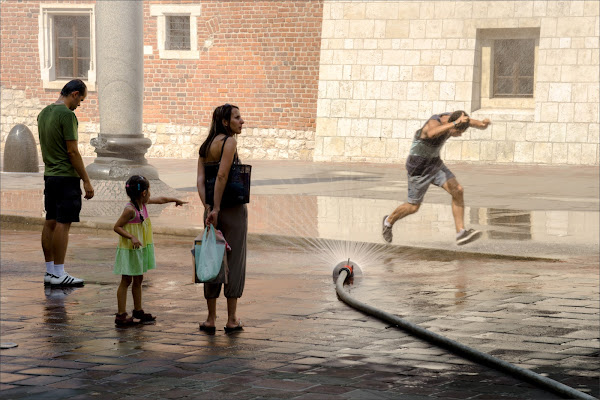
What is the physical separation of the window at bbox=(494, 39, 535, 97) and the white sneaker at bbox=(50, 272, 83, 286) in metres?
16.5

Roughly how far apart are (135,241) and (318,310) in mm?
1304

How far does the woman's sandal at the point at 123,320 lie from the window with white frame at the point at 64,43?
71.0 ft

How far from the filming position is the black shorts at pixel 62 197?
8.61m

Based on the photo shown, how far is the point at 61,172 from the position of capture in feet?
28.2

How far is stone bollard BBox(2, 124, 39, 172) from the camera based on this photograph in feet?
66.7

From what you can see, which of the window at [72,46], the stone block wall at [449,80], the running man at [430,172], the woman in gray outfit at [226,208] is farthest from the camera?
the window at [72,46]

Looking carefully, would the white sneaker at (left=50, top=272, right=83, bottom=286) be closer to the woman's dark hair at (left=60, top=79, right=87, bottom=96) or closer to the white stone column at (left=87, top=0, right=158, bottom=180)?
the woman's dark hair at (left=60, top=79, right=87, bottom=96)

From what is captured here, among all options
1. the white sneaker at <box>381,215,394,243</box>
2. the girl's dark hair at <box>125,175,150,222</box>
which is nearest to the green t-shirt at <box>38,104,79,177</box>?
the girl's dark hair at <box>125,175,150,222</box>

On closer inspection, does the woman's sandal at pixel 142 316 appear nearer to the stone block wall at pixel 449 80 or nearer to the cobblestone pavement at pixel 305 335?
the cobblestone pavement at pixel 305 335

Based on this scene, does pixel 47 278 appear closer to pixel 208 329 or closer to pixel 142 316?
pixel 142 316

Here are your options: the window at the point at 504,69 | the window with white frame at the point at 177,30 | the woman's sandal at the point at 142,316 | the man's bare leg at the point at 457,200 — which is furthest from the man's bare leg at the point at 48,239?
the window with white frame at the point at 177,30

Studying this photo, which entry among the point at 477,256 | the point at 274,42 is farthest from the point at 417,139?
the point at 274,42

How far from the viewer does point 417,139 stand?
1187 centimetres

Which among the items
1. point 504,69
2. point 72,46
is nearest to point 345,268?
point 504,69
